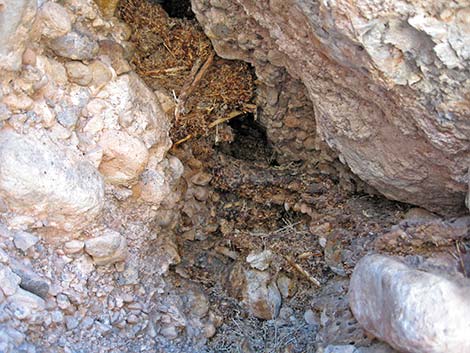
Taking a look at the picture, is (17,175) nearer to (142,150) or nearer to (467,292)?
(142,150)

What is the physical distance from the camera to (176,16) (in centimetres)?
208

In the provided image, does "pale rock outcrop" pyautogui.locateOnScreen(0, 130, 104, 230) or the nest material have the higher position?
the nest material

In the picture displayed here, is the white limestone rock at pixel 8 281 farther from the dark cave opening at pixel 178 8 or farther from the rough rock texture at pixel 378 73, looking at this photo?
the dark cave opening at pixel 178 8

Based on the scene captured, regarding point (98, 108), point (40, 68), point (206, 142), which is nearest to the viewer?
point (40, 68)

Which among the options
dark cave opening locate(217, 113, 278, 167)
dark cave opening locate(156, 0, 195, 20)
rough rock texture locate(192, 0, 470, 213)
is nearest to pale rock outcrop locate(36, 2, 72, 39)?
rough rock texture locate(192, 0, 470, 213)

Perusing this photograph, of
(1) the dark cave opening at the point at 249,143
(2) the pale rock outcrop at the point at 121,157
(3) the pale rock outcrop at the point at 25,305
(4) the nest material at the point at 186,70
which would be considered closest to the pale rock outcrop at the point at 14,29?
(2) the pale rock outcrop at the point at 121,157

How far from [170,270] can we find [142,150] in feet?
1.72

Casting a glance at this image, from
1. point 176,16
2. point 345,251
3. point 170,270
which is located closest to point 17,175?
point 170,270

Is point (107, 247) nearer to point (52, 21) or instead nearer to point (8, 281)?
point (8, 281)

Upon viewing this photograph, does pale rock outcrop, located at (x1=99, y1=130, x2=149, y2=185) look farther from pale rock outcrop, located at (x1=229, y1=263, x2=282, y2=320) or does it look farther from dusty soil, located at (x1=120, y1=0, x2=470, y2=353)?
pale rock outcrop, located at (x1=229, y1=263, x2=282, y2=320)

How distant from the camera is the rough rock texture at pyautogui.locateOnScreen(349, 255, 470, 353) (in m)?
1.15

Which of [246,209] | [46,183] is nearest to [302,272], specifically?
[246,209]

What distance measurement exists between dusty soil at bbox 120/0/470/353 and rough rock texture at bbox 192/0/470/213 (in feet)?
0.45

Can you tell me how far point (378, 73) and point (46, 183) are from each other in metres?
0.89
